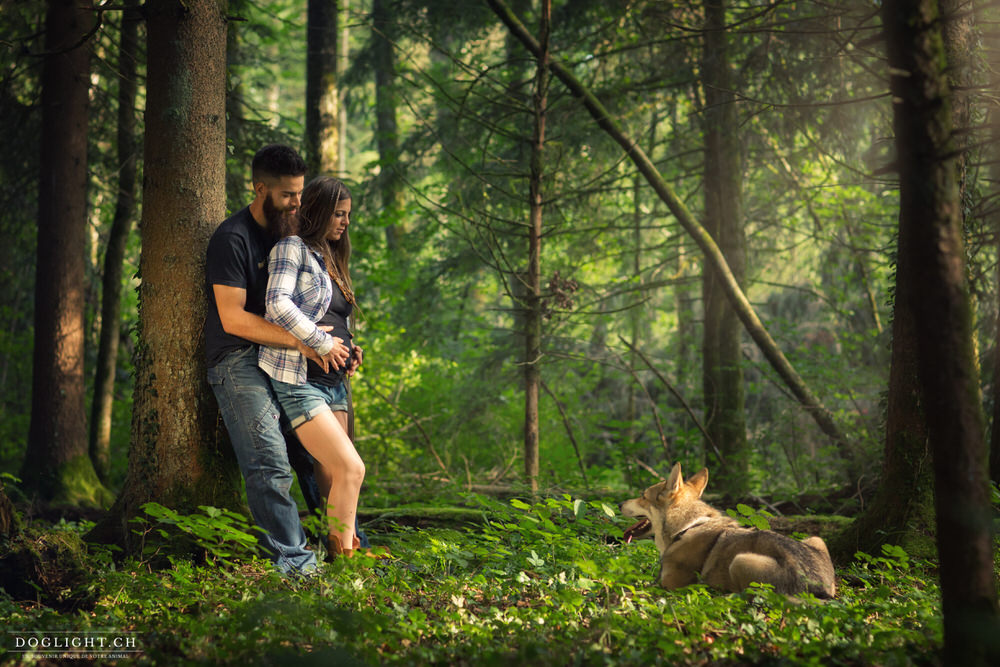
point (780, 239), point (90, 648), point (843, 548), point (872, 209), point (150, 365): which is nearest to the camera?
point (90, 648)

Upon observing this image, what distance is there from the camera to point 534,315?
23.4 feet

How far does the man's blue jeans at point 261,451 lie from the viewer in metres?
4.24

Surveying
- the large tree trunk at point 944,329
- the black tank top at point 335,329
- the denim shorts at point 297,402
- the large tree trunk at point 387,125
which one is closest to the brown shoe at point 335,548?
the denim shorts at point 297,402

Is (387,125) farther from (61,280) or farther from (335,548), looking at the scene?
(335,548)

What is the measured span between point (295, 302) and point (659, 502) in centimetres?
284

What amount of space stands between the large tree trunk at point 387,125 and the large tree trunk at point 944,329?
293 inches

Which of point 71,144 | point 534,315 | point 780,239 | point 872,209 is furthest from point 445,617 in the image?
point 780,239

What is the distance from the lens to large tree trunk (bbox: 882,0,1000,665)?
2.54 m

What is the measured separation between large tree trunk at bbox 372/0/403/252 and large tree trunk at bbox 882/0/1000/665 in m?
7.43

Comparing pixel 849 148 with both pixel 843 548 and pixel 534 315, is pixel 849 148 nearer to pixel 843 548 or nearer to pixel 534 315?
pixel 534 315

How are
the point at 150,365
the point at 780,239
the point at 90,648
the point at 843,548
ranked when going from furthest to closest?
the point at 780,239 < the point at 843,548 < the point at 150,365 < the point at 90,648

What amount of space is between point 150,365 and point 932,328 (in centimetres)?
450

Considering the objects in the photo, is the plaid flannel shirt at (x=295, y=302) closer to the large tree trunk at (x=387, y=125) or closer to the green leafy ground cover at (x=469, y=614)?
the green leafy ground cover at (x=469, y=614)

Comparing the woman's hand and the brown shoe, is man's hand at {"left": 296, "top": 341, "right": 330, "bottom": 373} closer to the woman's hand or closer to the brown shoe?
the woman's hand
